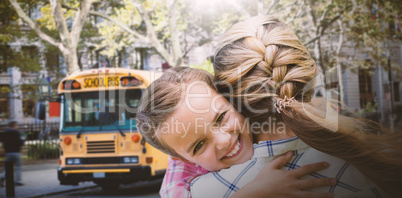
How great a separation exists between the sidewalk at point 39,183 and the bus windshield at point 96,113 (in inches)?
83.2

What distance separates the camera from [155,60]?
22.7m

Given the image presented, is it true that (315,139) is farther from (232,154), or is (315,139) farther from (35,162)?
(35,162)

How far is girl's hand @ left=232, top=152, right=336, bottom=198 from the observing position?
0.97 metres

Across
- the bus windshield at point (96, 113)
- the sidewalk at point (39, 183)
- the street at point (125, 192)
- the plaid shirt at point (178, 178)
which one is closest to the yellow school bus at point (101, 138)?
the bus windshield at point (96, 113)

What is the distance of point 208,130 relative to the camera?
1146 mm

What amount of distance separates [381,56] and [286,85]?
20995 mm

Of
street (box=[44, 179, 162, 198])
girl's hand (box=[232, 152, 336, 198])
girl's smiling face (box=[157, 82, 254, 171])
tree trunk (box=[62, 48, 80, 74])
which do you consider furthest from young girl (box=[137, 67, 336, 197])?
tree trunk (box=[62, 48, 80, 74])

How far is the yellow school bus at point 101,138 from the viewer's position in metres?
6.96

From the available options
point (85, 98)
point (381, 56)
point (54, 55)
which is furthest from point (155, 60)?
point (85, 98)

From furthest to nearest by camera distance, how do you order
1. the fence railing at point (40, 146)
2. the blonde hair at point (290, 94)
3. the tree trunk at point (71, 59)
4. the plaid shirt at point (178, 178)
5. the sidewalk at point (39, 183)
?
the fence railing at point (40, 146) < the tree trunk at point (71, 59) < the sidewalk at point (39, 183) < the plaid shirt at point (178, 178) < the blonde hair at point (290, 94)

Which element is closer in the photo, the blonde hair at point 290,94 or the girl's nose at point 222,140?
the blonde hair at point 290,94

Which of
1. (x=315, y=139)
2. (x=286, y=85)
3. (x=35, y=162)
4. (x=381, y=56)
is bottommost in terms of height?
(x=35, y=162)

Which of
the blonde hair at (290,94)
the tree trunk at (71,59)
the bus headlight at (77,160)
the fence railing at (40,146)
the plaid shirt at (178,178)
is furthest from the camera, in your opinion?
the fence railing at (40,146)

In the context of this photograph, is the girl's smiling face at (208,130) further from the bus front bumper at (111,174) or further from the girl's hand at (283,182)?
the bus front bumper at (111,174)
